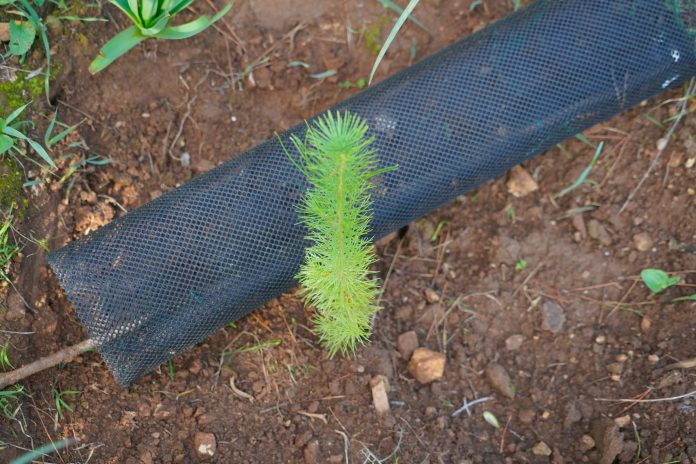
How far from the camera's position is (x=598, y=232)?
8.11 feet

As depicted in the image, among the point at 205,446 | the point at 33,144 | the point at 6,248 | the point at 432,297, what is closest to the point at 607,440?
the point at 432,297

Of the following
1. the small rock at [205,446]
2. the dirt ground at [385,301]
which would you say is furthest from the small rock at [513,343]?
the small rock at [205,446]

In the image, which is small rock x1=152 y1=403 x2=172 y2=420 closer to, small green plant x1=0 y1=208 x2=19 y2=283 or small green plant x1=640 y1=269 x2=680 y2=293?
small green plant x1=0 y1=208 x2=19 y2=283

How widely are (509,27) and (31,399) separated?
6.93 feet

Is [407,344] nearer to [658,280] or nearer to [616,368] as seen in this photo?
[616,368]

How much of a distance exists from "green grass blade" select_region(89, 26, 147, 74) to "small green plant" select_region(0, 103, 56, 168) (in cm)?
29

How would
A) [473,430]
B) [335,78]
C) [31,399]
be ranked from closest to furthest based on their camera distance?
[31,399]
[473,430]
[335,78]

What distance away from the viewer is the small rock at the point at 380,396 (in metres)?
2.18

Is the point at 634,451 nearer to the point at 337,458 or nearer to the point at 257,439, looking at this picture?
the point at 337,458

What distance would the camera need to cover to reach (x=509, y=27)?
91.4 inches

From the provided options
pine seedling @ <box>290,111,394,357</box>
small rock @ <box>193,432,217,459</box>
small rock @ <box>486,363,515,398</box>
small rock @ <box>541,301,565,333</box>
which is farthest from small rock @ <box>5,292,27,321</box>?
small rock @ <box>541,301,565,333</box>

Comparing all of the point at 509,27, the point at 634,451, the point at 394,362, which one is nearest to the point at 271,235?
the point at 394,362

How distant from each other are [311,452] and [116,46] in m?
1.59

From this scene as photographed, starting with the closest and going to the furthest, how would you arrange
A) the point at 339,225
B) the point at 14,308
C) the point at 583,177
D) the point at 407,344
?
1. the point at 339,225
2. the point at 14,308
3. the point at 407,344
4. the point at 583,177
